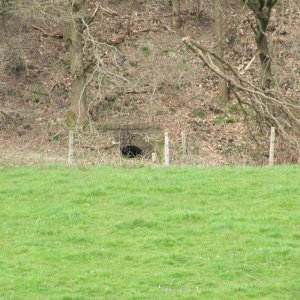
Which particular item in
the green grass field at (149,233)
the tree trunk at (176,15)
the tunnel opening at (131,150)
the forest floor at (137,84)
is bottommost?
the green grass field at (149,233)

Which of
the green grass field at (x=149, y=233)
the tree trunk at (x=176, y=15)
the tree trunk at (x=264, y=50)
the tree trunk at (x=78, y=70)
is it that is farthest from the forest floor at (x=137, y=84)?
the green grass field at (x=149, y=233)

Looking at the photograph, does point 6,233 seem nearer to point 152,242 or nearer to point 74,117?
point 152,242

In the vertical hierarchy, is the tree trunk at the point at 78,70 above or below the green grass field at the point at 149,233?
above

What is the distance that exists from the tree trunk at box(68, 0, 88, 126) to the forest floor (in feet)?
1.94

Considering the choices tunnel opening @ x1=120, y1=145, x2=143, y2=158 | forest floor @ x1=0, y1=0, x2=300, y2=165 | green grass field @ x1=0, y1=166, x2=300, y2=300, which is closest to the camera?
green grass field @ x1=0, y1=166, x2=300, y2=300

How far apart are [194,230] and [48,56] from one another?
70.3ft

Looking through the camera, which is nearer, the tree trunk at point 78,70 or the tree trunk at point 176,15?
the tree trunk at point 78,70

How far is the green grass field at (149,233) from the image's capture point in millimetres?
11484

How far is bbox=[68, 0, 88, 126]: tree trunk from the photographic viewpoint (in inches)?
1118

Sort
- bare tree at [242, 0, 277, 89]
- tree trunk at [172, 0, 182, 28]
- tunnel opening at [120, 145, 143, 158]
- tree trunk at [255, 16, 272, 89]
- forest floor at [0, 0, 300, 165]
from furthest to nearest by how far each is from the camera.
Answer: tree trunk at [172, 0, 182, 28]
forest floor at [0, 0, 300, 165]
tunnel opening at [120, 145, 143, 158]
tree trunk at [255, 16, 272, 89]
bare tree at [242, 0, 277, 89]

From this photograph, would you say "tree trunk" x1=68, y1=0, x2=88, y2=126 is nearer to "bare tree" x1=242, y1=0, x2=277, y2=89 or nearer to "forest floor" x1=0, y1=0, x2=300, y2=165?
"forest floor" x1=0, y1=0, x2=300, y2=165

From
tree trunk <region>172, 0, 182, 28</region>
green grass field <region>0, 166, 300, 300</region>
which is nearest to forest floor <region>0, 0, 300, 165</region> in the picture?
tree trunk <region>172, 0, 182, 28</region>

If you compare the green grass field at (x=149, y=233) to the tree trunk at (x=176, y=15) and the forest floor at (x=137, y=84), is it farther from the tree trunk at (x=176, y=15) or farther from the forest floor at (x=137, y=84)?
the tree trunk at (x=176, y=15)

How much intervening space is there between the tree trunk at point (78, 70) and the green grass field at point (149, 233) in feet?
29.2
